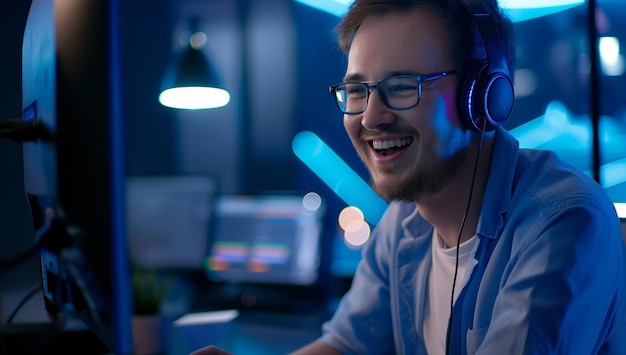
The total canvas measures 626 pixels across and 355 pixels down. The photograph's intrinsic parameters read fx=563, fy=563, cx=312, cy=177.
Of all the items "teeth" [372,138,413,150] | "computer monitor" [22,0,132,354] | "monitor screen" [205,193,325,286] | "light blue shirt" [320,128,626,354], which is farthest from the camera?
"monitor screen" [205,193,325,286]

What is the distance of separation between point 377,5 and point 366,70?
5.1 inches

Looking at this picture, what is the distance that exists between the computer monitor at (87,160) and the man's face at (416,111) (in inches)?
22.0

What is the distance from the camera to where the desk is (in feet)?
5.01

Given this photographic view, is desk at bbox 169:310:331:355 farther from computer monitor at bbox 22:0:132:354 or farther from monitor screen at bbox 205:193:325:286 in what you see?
computer monitor at bbox 22:0:132:354

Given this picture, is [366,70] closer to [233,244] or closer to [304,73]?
[233,244]

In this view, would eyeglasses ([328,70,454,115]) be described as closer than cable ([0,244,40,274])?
No

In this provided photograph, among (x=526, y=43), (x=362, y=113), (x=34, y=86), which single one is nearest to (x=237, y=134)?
(x=526, y=43)

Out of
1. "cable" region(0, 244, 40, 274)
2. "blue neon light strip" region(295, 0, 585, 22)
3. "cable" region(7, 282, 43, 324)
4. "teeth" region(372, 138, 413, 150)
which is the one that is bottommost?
"cable" region(7, 282, 43, 324)

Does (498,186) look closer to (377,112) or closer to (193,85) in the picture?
(377,112)

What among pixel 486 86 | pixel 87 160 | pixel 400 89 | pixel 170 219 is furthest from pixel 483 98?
pixel 170 219

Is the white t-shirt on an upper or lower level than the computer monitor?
lower

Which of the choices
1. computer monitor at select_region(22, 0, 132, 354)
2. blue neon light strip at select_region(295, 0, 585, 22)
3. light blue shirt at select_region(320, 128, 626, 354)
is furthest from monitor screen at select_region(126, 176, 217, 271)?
computer monitor at select_region(22, 0, 132, 354)

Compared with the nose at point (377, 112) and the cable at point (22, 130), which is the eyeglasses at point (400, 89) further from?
the cable at point (22, 130)

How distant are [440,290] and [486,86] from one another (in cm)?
40
